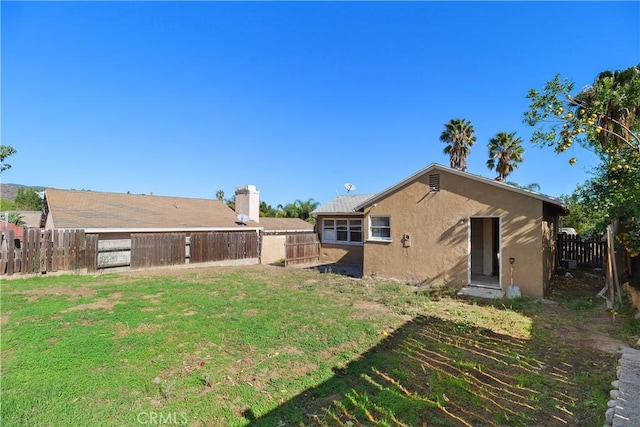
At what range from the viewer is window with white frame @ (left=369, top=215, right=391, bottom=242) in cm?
1184

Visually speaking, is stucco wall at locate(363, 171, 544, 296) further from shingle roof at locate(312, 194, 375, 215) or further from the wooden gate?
shingle roof at locate(312, 194, 375, 215)

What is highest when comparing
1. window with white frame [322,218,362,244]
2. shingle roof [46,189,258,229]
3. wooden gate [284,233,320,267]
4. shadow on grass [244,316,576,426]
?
shingle roof [46,189,258,229]

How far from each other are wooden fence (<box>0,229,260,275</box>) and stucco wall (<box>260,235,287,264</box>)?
0.43 m

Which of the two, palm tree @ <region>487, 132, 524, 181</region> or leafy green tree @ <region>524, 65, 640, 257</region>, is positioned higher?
palm tree @ <region>487, 132, 524, 181</region>

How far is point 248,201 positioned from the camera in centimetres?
2145

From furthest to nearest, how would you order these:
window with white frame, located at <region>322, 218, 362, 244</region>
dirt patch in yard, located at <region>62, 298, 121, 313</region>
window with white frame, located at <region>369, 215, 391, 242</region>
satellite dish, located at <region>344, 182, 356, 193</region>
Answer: satellite dish, located at <region>344, 182, 356, 193</region> < window with white frame, located at <region>322, 218, 362, 244</region> < window with white frame, located at <region>369, 215, 391, 242</region> < dirt patch in yard, located at <region>62, 298, 121, 313</region>

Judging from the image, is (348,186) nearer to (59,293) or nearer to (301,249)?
(301,249)

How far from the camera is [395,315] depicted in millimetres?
7141

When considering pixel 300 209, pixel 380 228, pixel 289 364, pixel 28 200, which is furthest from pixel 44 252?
pixel 28 200

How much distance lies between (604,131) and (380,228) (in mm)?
7123

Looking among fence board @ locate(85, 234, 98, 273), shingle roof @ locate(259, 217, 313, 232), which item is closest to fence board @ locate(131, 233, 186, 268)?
fence board @ locate(85, 234, 98, 273)

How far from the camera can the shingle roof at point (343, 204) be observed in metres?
17.5

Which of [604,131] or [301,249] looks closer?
[604,131]

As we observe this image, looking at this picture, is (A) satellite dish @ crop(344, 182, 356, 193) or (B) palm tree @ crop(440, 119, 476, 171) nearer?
(A) satellite dish @ crop(344, 182, 356, 193)
